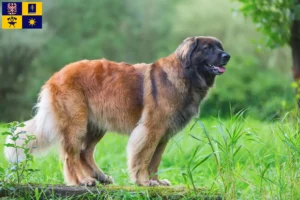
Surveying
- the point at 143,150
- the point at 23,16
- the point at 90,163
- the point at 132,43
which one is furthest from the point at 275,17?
the point at 132,43

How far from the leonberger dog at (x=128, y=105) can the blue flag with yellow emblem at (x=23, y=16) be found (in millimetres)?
1713

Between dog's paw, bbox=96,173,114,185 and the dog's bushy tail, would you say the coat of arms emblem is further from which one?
dog's paw, bbox=96,173,114,185

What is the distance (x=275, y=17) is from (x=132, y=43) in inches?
806

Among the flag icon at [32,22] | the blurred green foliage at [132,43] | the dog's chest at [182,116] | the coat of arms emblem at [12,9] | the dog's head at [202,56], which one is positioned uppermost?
the coat of arms emblem at [12,9]

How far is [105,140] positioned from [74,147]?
145 inches

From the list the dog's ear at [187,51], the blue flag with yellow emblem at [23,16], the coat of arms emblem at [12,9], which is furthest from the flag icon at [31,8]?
the dog's ear at [187,51]

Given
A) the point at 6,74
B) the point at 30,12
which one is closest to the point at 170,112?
the point at 30,12

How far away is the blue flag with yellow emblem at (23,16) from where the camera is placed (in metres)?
7.33

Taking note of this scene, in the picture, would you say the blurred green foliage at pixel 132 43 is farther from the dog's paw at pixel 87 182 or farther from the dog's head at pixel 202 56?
the dog's paw at pixel 87 182

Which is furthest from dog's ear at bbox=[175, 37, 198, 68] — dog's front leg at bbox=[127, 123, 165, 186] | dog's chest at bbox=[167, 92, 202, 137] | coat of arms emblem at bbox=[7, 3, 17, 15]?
coat of arms emblem at bbox=[7, 3, 17, 15]

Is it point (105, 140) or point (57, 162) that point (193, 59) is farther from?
point (105, 140)

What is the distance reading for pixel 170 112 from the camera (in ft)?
18.8

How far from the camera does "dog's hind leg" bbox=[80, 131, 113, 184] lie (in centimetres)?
606

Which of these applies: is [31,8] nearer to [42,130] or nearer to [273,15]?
[42,130]
